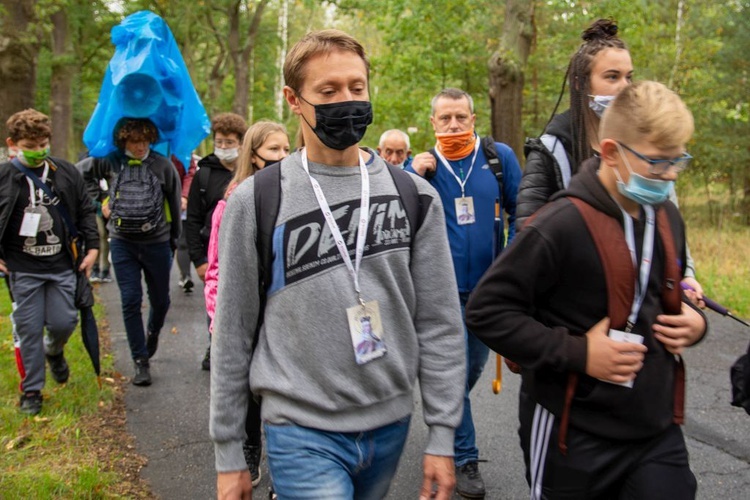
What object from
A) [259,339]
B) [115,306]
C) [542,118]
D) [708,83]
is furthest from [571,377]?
[542,118]

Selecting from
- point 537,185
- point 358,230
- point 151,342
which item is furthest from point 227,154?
point 358,230

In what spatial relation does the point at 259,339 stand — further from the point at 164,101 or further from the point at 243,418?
the point at 164,101

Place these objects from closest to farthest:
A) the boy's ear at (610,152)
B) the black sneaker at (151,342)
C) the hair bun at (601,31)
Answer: the boy's ear at (610,152)
the hair bun at (601,31)
the black sneaker at (151,342)

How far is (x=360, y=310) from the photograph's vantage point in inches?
87.0

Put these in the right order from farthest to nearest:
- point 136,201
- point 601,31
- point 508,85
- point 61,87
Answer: point 61,87, point 508,85, point 136,201, point 601,31

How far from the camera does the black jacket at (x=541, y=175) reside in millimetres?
2994

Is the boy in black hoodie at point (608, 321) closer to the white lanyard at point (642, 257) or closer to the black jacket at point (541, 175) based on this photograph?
the white lanyard at point (642, 257)

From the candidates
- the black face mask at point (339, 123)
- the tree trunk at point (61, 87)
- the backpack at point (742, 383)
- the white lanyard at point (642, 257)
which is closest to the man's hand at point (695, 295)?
the backpack at point (742, 383)

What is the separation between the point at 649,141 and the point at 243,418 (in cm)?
152

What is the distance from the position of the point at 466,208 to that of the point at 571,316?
6.14 feet

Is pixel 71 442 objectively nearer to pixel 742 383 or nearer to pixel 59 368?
pixel 59 368

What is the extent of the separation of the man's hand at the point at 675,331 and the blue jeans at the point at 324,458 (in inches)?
34.8

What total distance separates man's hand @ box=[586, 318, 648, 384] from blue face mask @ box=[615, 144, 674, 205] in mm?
438

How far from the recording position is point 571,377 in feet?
7.40
